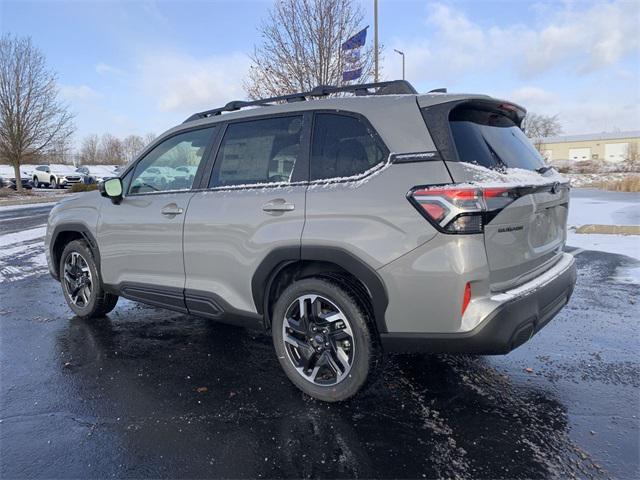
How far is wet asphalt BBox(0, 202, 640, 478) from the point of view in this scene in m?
2.39

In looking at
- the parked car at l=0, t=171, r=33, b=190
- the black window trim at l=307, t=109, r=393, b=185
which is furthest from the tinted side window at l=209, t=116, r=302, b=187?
the parked car at l=0, t=171, r=33, b=190

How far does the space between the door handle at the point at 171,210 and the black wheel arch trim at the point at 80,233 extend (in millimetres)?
1086

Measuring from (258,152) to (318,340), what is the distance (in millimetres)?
1446

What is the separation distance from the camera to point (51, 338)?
166 inches

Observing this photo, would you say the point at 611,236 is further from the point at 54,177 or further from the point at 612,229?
the point at 54,177

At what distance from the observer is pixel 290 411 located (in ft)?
9.55

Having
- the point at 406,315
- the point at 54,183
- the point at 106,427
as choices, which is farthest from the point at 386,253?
the point at 54,183

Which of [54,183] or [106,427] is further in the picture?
[54,183]

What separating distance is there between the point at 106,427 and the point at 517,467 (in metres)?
2.33

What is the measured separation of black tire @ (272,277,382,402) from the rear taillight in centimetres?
73

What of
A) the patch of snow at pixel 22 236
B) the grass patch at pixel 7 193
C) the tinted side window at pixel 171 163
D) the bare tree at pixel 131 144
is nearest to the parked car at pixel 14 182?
the grass patch at pixel 7 193

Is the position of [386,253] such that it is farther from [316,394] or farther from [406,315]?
[316,394]

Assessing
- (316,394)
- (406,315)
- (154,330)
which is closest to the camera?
(406,315)

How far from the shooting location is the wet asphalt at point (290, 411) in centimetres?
239
